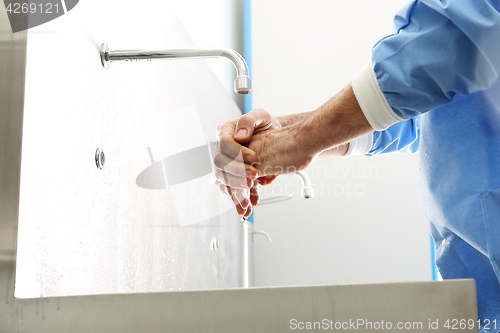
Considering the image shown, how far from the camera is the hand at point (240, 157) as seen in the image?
88 centimetres

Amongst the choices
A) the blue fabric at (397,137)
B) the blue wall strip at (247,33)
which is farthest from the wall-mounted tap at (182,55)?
the blue wall strip at (247,33)

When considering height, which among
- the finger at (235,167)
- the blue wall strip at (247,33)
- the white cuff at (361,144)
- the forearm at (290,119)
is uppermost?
the blue wall strip at (247,33)

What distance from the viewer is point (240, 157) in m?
0.88

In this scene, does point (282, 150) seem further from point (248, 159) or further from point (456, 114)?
A: point (456, 114)

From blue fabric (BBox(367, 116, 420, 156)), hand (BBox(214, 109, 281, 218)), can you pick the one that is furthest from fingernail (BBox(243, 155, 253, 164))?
blue fabric (BBox(367, 116, 420, 156))

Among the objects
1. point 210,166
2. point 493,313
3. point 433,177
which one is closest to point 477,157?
point 433,177

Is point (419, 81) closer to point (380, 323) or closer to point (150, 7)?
point (380, 323)

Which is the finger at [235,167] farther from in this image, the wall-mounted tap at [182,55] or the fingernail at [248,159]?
the wall-mounted tap at [182,55]

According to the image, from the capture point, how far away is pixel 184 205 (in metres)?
1.20

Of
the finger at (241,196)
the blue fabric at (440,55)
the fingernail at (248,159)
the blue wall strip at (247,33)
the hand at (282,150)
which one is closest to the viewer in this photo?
the blue fabric at (440,55)

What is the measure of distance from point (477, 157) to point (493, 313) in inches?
7.6

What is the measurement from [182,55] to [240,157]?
20 cm

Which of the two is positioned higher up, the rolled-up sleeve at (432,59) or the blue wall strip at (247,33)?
the blue wall strip at (247,33)

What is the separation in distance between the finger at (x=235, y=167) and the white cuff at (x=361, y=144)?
0.67 feet
